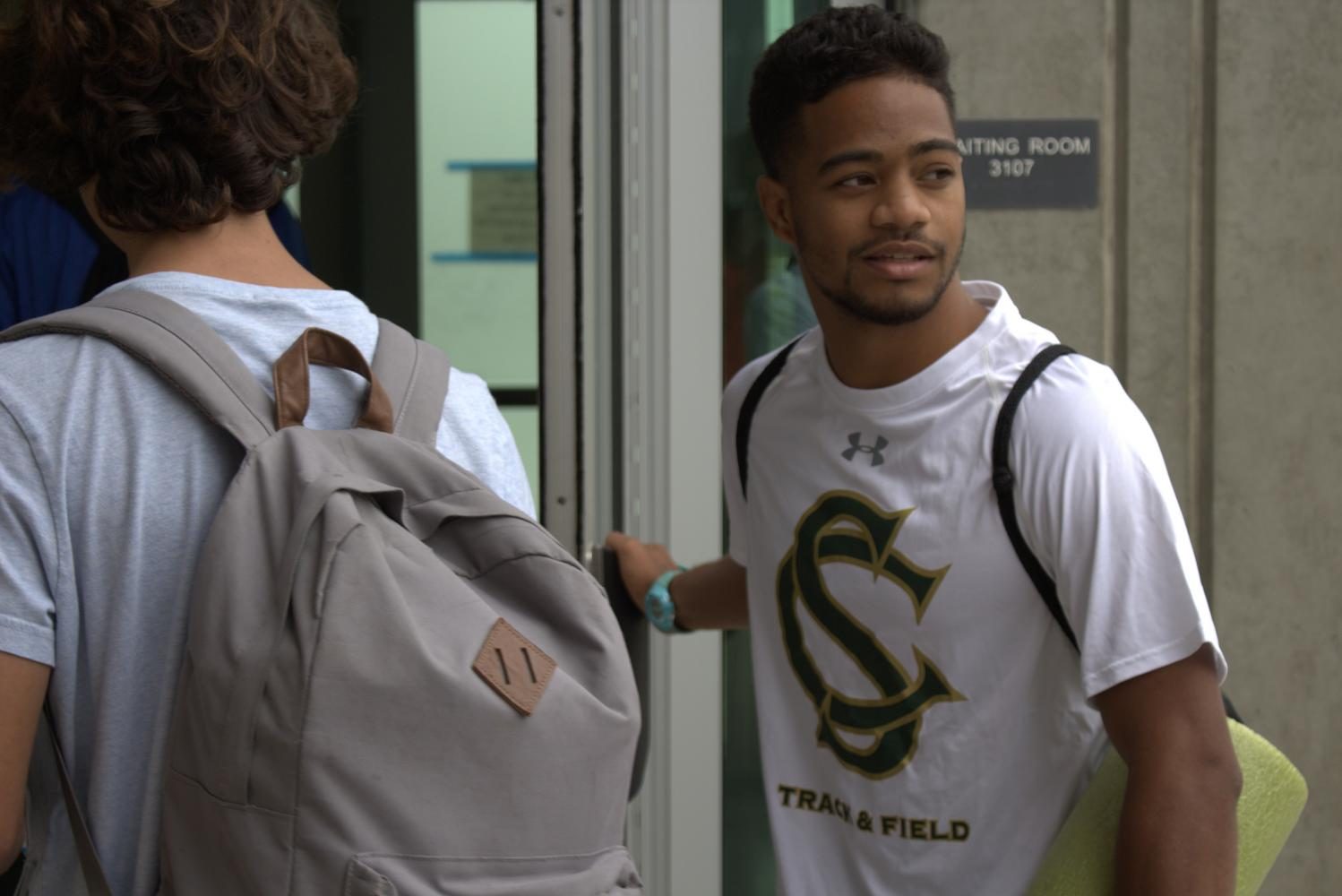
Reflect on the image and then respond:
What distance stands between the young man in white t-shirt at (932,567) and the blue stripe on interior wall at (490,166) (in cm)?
428

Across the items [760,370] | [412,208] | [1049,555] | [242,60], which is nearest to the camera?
[242,60]

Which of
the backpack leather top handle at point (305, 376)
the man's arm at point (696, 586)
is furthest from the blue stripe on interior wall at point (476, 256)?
the backpack leather top handle at point (305, 376)

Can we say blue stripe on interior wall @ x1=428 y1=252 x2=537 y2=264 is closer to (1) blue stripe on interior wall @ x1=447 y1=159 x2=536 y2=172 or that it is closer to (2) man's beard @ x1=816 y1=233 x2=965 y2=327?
(1) blue stripe on interior wall @ x1=447 y1=159 x2=536 y2=172

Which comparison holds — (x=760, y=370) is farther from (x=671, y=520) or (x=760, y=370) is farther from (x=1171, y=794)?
(x=671, y=520)

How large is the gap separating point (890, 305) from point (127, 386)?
34.5 inches

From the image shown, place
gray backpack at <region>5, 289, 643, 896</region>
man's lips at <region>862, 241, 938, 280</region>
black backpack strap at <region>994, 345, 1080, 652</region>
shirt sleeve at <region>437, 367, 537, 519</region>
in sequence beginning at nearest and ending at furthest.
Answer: gray backpack at <region>5, 289, 643, 896</region>, shirt sleeve at <region>437, 367, 537, 519</region>, black backpack strap at <region>994, 345, 1080, 652</region>, man's lips at <region>862, 241, 938, 280</region>

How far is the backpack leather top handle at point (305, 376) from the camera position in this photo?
1211mm

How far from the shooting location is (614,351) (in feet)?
9.59

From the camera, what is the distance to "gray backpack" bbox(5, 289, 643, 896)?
3.57 ft

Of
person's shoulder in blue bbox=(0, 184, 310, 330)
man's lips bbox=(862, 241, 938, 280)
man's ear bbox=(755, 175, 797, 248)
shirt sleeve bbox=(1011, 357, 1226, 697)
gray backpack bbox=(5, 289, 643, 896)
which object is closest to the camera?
gray backpack bbox=(5, 289, 643, 896)

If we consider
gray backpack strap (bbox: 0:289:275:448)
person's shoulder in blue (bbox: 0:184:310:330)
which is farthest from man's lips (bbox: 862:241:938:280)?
person's shoulder in blue (bbox: 0:184:310:330)

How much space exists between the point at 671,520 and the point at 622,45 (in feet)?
3.15

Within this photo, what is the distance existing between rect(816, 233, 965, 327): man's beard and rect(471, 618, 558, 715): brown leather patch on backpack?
721 mm

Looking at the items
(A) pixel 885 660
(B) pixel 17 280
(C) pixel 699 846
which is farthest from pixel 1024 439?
(B) pixel 17 280
